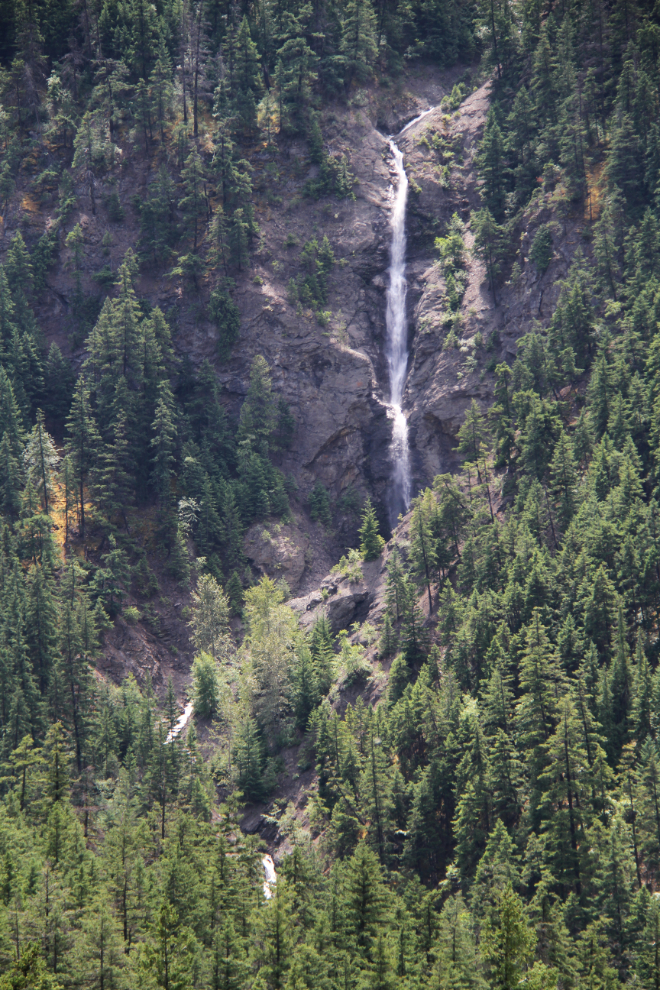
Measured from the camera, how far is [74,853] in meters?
61.8

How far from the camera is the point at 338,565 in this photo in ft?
337

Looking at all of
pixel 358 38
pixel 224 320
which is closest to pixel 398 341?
pixel 224 320

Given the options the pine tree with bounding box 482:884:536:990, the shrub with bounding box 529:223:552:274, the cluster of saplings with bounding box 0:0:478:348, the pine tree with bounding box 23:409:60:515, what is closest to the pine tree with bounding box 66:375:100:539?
the pine tree with bounding box 23:409:60:515

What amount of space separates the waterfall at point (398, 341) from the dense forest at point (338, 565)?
5.43 m

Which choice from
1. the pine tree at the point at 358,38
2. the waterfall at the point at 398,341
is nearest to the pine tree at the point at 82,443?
the waterfall at the point at 398,341

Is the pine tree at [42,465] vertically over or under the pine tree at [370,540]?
over

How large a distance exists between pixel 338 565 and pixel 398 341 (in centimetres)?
3196

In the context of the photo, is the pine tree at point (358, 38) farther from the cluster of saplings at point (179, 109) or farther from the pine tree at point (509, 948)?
the pine tree at point (509, 948)

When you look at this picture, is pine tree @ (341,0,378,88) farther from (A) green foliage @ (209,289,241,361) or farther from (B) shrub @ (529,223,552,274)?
(B) shrub @ (529,223,552,274)

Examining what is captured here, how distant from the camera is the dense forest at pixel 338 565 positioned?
55.5 meters

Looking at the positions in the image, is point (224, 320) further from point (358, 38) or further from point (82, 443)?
point (358, 38)

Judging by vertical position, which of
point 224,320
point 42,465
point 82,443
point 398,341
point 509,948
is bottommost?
point 509,948

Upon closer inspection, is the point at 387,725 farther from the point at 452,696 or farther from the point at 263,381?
the point at 263,381

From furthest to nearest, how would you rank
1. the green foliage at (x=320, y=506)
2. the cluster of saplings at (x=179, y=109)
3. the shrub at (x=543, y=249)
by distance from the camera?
the cluster of saplings at (x=179, y=109) → the green foliage at (x=320, y=506) → the shrub at (x=543, y=249)
